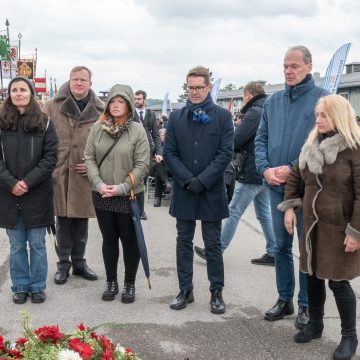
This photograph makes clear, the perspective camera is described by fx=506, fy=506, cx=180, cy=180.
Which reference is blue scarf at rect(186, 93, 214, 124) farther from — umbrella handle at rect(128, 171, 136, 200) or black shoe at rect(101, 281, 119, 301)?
black shoe at rect(101, 281, 119, 301)

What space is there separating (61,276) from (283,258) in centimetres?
226

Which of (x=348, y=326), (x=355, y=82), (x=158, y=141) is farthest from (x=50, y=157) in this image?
(x=355, y=82)

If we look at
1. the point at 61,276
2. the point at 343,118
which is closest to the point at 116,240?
the point at 61,276

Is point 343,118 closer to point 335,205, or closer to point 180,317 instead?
point 335,205

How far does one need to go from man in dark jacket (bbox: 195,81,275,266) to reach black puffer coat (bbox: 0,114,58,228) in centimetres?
221

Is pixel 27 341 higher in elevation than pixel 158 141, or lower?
lower

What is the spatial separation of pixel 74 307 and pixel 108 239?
0.66 meters

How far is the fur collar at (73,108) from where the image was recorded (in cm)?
498

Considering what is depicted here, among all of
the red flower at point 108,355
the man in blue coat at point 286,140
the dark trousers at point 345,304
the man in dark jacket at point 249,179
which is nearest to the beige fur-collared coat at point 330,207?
the dark trousers at point 345,304

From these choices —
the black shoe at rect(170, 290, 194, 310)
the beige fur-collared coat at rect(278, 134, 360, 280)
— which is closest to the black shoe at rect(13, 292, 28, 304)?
the black shoe at rect(170, 290, 194, 310)

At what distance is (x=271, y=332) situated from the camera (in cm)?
392

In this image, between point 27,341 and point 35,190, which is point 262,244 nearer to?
point 35,190

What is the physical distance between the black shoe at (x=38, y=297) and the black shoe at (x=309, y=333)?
2219 mm

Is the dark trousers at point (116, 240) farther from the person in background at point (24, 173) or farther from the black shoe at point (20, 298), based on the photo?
the black shoe at point (20, 298)
